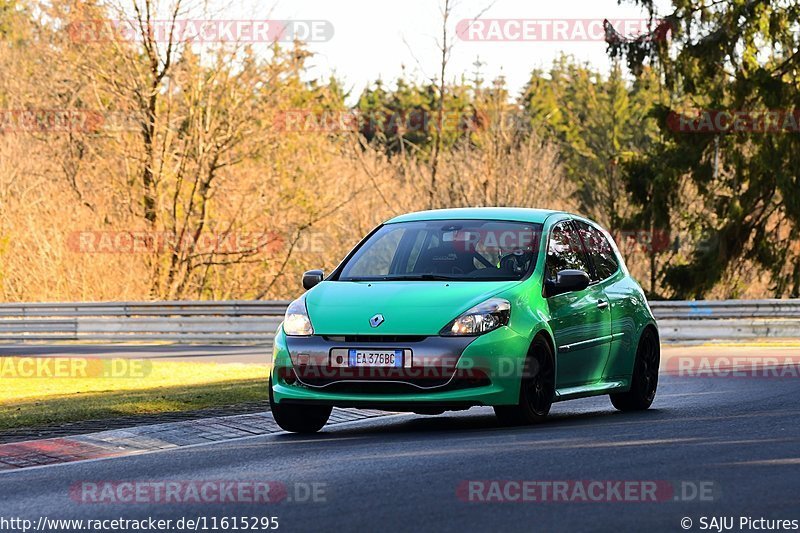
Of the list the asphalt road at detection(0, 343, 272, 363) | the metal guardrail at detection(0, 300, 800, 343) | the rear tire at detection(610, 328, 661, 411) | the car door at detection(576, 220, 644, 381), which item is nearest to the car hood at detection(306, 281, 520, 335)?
the car door at detection(576, 220, 644, 381)

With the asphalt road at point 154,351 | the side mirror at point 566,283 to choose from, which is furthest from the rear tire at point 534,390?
the asphalt road at point 154,351

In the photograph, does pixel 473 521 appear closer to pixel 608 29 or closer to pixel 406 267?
pixel 406 267

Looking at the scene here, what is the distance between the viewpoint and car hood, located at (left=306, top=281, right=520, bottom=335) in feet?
34.3

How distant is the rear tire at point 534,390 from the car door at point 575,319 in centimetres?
17

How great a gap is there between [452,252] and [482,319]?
49.8 inches

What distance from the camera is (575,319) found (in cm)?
1164

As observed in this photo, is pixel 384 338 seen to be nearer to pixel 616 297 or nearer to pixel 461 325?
pixel 461 325

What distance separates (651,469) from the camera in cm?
854

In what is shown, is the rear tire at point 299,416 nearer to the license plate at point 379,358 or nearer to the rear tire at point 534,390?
the license plate at point 379,358

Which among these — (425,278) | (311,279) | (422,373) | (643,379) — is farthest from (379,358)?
(643,379)

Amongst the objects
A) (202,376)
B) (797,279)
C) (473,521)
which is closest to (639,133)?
(797,279)

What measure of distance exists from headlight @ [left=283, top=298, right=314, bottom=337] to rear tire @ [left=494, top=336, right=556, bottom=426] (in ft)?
5.09

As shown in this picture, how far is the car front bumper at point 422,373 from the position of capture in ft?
34.0

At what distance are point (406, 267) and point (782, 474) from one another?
4.36 metres
